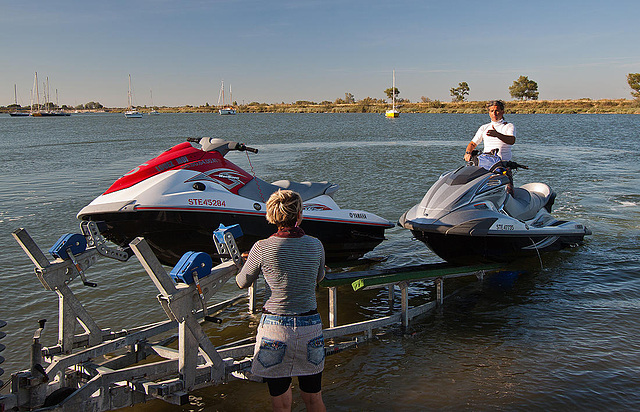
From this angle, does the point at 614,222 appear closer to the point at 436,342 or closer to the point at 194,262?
the point at 436,342

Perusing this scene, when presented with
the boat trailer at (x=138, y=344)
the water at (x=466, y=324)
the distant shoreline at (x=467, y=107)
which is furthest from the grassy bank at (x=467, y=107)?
the boat trailer at (x=138, y=344)

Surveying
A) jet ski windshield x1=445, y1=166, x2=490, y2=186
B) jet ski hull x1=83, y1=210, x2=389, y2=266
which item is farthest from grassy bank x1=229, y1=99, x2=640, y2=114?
jet ski hull x1=83, y1=210, x2=389, y2=266

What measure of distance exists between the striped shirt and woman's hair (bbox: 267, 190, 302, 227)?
4.1 inches

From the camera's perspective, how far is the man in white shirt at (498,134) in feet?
24.7

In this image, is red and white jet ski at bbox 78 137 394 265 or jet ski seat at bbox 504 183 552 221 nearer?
red and white jet ski at bbox 78 137 394 265

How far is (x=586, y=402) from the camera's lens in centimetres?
441

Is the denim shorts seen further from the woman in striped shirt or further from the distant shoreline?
the distant shoreline

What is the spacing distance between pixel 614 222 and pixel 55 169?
18.8 meters

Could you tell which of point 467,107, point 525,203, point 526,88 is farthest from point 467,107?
point 525,203

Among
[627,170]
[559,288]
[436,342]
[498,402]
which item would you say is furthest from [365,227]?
[627,170]

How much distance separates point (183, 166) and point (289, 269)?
3.49 m

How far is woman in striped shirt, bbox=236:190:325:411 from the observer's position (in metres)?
3.15

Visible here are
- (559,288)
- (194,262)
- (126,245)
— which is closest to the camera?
(194,262)

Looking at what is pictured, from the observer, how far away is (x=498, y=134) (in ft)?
24.7
